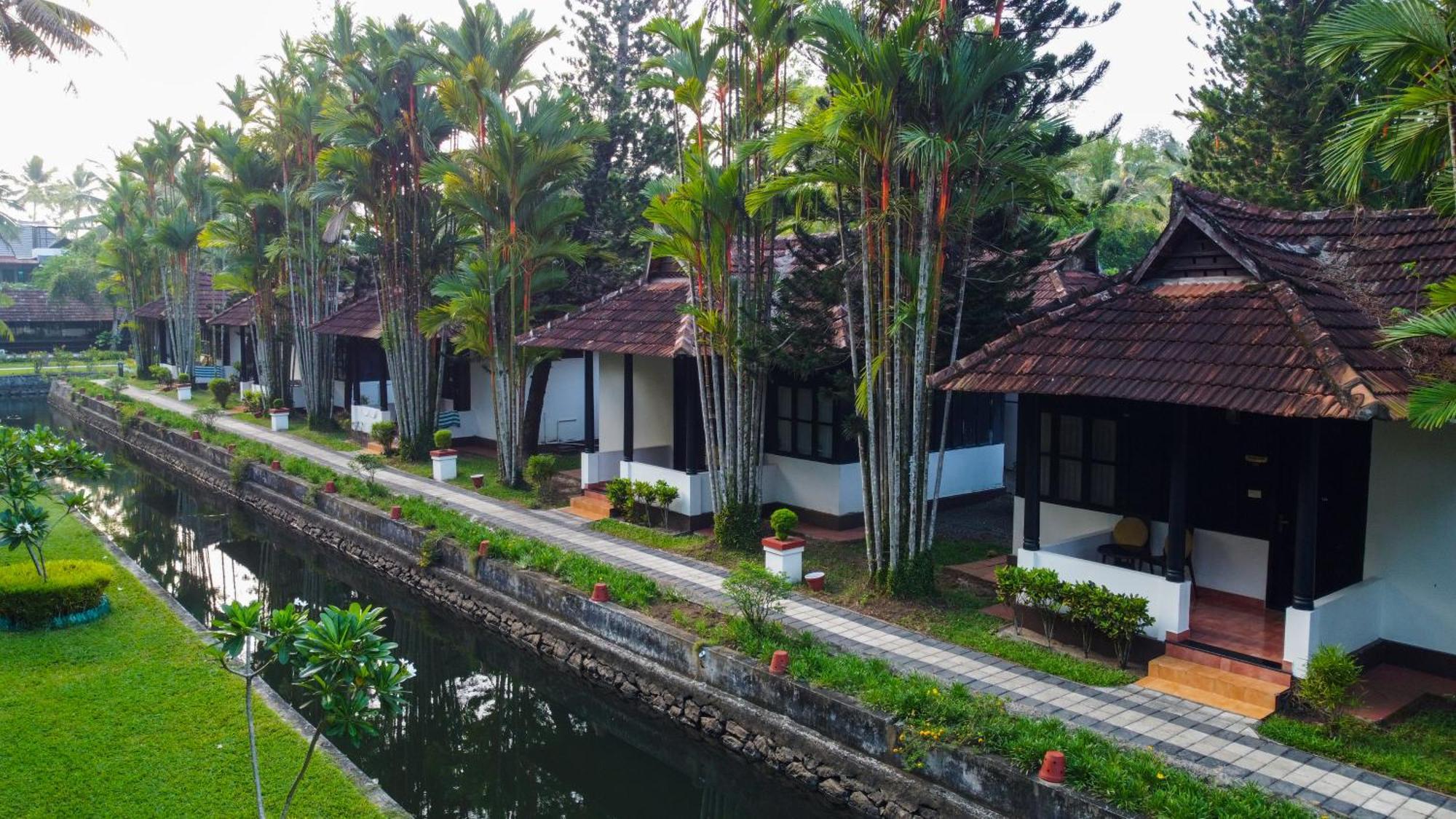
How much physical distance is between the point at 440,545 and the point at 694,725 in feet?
18.6

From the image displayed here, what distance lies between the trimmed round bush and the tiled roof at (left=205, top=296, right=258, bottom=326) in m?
19.7

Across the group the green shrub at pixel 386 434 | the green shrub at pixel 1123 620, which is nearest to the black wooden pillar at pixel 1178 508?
the green shrub at pixel 1123 620

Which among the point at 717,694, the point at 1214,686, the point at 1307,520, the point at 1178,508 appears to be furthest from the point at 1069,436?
the point at 717,694

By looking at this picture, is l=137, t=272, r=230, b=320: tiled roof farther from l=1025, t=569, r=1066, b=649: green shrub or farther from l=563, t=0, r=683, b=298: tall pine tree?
l=1025, t=569, r=1066, b=649: green shrub

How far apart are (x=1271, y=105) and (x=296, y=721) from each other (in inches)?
674

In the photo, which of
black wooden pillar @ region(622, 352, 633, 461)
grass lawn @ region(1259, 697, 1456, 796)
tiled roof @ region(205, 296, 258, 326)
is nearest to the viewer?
grass lawn @ region(1259, 697, 1456, 796)

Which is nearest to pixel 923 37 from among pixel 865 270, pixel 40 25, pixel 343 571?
pixel 865 270

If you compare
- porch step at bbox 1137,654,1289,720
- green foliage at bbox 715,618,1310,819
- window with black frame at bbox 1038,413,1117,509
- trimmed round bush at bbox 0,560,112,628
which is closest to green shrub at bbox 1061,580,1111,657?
porch step at bbox 1137,654,1289,720

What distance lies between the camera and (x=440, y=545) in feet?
44.9

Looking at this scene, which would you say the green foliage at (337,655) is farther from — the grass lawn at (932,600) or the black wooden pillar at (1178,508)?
the black wooden pillar at (1178,508)

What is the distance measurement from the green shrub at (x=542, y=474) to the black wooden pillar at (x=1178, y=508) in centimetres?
991

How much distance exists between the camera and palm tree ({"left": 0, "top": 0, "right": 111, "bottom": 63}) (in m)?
15.0

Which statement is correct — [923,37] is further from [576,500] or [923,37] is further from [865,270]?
[576,500]

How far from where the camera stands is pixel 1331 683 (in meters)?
7.21
